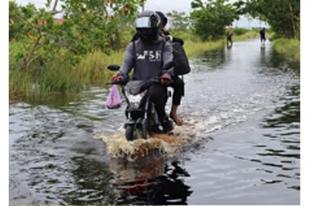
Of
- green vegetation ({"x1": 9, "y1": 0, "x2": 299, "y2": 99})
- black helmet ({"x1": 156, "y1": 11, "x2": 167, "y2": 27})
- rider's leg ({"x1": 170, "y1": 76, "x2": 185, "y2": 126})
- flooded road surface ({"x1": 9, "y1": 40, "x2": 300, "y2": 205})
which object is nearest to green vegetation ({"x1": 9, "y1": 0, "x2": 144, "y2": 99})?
green vegetation ({"x1": 9, "y1": 0, "x2": 299, "y2": 99})

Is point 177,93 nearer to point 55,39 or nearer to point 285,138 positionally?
point 285,138

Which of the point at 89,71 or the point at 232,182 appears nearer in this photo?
the point at 232,182

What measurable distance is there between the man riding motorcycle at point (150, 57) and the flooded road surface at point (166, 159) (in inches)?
37.4

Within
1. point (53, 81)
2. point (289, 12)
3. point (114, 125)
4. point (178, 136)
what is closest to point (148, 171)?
point (178, 136)

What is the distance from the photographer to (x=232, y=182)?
7043mm

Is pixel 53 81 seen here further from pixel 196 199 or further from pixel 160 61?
pixel 196 199

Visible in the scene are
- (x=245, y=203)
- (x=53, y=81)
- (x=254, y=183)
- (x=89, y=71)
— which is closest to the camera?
(x=245, y=203)

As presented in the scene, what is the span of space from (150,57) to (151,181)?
2503mm

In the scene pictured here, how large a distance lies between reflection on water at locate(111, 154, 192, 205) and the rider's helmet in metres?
1.79

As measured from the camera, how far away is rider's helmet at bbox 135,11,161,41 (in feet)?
28.8

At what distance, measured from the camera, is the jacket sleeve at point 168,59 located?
8891 mm

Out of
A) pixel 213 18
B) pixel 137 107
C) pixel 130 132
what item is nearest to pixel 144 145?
pixel 130 132

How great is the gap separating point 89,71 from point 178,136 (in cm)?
869
